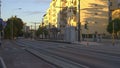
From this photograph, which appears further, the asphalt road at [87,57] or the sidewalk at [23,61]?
the sidewalk at [23,61]

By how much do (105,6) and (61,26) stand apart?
3464 cm

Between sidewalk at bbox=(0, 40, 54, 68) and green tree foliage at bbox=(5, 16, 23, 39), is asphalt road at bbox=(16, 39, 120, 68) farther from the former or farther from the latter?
green tree foliage at bbox=(5, 16, 23, 39)

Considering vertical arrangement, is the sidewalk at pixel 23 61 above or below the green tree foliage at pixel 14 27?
below

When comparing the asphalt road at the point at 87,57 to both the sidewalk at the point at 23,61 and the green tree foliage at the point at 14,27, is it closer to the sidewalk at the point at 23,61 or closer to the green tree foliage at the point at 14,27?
the sidewalk at the point at 23,61

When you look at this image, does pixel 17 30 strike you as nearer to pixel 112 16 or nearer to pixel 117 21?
pixel 112 16

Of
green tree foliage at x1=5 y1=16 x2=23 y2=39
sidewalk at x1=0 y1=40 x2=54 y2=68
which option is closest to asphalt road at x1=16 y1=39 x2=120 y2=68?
sidewalk at x1=0 y1=40 x2=54 y2=68

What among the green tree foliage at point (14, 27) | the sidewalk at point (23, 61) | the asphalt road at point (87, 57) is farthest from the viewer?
the green tree foliage at point (14, 27)

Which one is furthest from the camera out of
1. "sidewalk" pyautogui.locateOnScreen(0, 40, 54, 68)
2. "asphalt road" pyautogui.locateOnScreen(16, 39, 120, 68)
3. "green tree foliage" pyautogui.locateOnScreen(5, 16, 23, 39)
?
"green tree foliage" pyautogui.locateOnScreen(5, 16, 23, 39)

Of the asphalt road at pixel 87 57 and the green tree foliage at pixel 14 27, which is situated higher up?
the green tree foliage at pixel 14 27

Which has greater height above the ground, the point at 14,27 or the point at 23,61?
the point at 14,27

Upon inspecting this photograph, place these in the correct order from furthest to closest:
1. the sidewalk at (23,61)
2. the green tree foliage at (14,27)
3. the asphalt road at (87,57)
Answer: the green tree foliage at (14,27)
the sidewalk at (23,61)
the asphalt road at (87,57)

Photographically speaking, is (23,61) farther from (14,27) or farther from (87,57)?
(14,27)

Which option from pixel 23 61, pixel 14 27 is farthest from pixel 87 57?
pixel 14 27

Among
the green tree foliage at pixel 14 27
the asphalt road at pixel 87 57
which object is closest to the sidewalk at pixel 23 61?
the asphalt road at pixel 87 57
